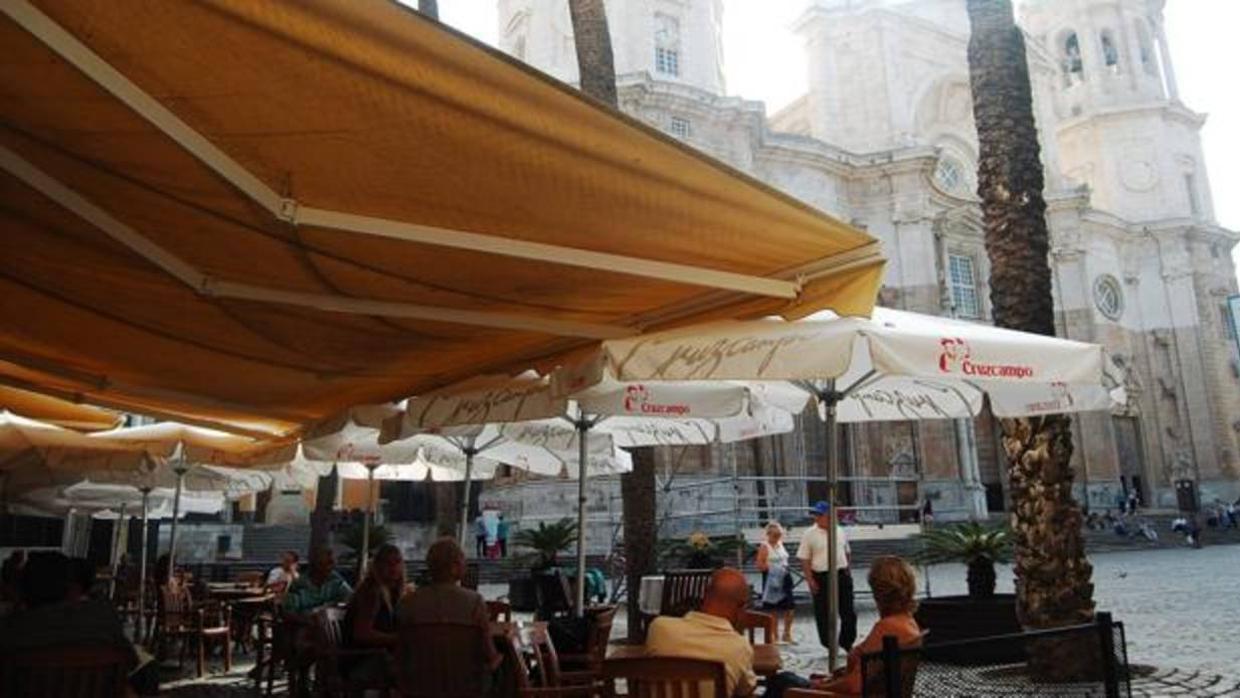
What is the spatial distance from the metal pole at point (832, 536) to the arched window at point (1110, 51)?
5093 centimetres

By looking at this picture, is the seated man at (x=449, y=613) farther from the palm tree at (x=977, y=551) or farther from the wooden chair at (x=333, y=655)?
the palm tree at (x=977, y=551)

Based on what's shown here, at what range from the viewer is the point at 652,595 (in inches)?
365

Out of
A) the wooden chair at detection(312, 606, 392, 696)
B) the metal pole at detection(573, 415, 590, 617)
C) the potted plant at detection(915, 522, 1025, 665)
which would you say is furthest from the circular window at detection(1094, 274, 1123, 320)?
the wooden chair at detection(312, 606, 392, 696)

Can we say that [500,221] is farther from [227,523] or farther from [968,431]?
[968,431]

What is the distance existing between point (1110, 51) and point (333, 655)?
5412cm

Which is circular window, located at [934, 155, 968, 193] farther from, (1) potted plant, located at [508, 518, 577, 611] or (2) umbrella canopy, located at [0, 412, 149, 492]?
(2) umbrella canopy, located at [0, 412, 149, 492]

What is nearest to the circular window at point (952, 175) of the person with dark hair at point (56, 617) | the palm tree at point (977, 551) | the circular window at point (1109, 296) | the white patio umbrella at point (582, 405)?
the circular window at point (1109, 296)

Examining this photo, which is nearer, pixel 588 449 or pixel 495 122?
pixel 495 122

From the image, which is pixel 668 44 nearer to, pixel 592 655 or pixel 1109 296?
pixel 1109 296

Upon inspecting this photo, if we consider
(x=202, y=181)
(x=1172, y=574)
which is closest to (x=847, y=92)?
(x=1172, y=574)

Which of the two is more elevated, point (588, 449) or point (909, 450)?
point (909, 450)

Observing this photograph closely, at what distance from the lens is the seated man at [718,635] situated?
407 centimetres

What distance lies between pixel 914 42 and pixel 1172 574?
85.8 ft

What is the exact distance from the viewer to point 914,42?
39.8m
